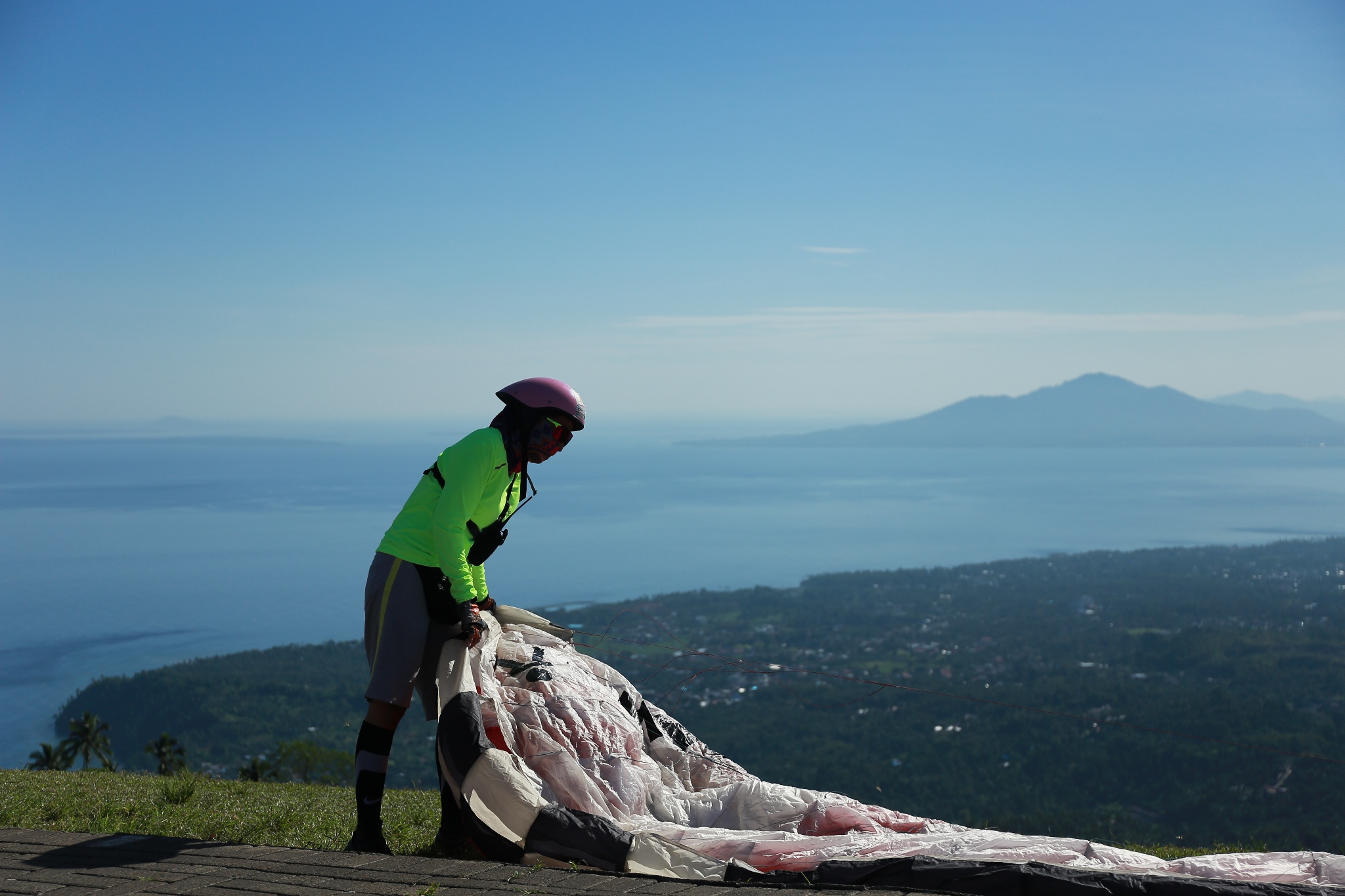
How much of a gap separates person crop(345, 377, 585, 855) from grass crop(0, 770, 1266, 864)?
0.43 meters

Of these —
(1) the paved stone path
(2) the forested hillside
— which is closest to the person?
(1) the paved stone path

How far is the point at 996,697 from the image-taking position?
48531mm

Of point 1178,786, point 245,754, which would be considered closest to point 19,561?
point 245,754

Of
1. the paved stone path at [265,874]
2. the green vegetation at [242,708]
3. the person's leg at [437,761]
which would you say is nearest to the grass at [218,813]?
the person's leg at [437,761]

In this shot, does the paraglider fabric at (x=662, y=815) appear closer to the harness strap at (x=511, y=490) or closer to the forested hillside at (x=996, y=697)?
the harness strap at (x=511, y=490)

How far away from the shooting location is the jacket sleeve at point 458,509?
4.19 metres

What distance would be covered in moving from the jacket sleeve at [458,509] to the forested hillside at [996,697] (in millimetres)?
2044

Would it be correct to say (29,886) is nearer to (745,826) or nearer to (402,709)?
(402,709)

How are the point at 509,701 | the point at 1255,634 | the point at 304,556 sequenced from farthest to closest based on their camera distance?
the point at 304,556 → the point at 1255,634 → the point at 509,701

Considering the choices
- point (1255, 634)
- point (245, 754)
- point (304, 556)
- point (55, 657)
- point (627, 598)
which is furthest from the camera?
point (304, 556)

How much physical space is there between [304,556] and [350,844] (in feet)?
487

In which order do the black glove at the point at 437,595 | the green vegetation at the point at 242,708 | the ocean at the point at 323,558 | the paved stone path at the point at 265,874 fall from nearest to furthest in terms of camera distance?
the paved stone path at the point at 265,874 → the black glove at the point at 437,595 → the green vegetation at the point at 242,708 → the ocean at the point at 323,558

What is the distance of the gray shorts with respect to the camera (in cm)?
421

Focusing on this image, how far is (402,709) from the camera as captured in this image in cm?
429
